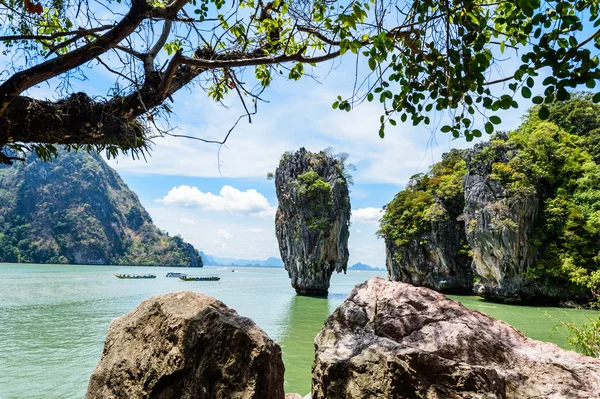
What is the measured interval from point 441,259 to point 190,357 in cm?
2722

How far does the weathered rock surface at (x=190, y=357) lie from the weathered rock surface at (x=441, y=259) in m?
26.1

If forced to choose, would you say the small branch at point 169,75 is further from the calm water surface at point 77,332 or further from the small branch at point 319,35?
the calm water surface at point 77,332

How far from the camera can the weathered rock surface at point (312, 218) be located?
2703 cm

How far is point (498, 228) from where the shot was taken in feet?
68.3

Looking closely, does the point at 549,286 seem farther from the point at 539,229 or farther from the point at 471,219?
the point at 471,219

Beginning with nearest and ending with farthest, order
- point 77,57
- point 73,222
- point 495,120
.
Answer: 1. point 495,120
2. point 77,57
3. point 73,222

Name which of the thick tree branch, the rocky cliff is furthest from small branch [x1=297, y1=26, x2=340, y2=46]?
the rocky cliff

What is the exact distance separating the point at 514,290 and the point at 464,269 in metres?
6.19

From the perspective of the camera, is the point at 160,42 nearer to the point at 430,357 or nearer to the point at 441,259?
the point at 430,357

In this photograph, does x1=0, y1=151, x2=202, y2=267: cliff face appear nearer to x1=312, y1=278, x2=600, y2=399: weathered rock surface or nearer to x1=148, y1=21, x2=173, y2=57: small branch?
x1=148, y1=21, x2=173, y2=57: small branch

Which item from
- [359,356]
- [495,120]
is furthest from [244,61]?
[359,356]

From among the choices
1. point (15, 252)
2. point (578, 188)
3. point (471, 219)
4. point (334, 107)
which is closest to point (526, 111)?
point (578, 188)

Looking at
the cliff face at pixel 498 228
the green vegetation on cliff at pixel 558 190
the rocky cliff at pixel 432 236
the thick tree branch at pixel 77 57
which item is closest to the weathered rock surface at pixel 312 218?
the rocky cliff at pixel 432 236

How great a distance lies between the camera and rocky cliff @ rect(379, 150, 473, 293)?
2703 centimetres
